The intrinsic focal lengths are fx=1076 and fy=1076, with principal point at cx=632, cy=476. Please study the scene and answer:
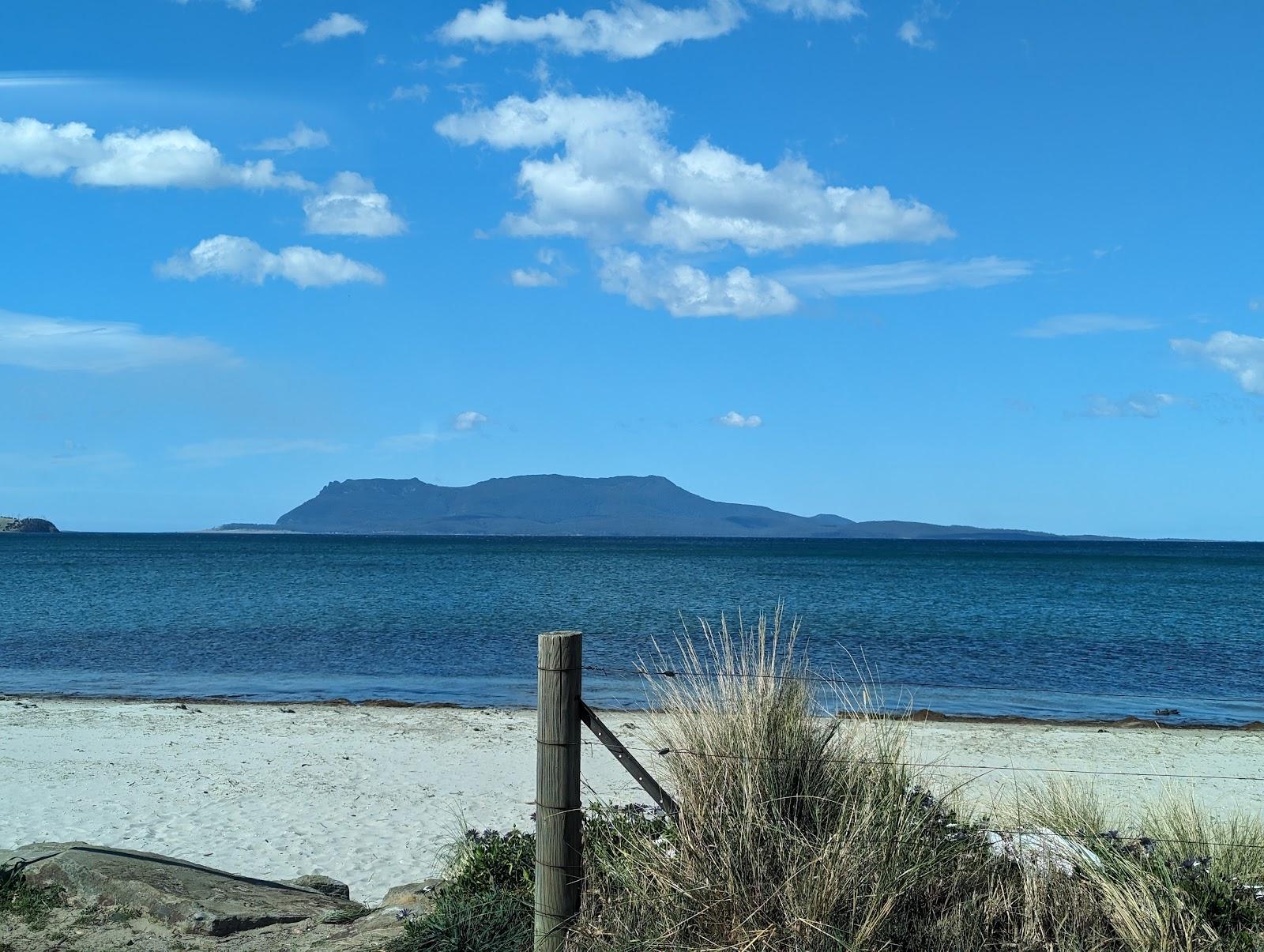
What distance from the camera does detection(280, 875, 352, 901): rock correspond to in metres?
6.85

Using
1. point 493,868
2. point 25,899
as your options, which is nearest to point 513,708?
point 25,899

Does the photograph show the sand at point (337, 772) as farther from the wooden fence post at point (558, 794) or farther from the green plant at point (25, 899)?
the wooden fence post at point (558, 794)

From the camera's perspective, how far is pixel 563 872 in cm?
457

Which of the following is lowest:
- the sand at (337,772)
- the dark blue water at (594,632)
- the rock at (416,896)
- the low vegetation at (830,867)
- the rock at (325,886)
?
the dark blue water at (594,632)

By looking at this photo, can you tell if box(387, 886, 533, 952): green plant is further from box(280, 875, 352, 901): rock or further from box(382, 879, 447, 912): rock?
box(280, 875, 352, 901): rock

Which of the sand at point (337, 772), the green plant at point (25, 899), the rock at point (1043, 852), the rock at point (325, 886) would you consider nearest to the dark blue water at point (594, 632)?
the sand at point (337, 772)

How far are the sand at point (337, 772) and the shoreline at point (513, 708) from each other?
370 millimetres

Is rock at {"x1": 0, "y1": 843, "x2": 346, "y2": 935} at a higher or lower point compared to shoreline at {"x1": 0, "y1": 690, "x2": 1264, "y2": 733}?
higher

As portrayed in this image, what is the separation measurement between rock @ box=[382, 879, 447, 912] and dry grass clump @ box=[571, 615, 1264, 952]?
121 centimetres

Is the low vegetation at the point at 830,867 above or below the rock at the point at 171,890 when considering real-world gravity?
above

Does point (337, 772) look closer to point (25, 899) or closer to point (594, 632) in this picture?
point (25, 899)

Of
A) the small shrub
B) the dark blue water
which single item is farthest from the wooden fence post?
the dark blue water

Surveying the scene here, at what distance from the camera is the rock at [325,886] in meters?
6.85

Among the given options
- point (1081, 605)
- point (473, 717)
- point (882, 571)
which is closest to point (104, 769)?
point (473, 717)
